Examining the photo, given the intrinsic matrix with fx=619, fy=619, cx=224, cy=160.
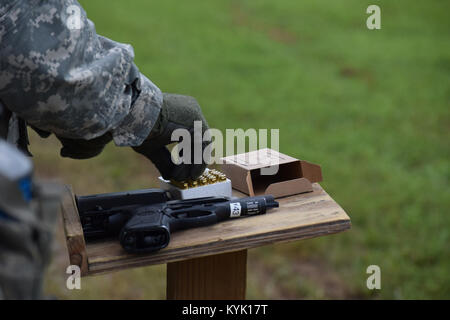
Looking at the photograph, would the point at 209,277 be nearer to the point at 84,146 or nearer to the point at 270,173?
the point at 270,173

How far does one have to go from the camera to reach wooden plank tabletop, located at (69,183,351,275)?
1.56 m

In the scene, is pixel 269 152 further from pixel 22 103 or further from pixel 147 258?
pixel 22 103

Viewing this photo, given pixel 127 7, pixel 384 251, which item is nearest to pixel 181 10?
pixel 127 7

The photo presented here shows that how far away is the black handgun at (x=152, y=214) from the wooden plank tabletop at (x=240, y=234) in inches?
0.9

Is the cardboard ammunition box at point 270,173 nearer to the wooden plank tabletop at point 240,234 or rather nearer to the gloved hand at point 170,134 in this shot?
the wooden plank tabletop at point 240,234

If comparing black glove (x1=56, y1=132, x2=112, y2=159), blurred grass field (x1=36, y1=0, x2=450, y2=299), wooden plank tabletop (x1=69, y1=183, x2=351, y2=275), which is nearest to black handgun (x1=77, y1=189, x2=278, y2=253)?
wooden plank tabletop (x1=69, y1=183, x2=351, y2=275)

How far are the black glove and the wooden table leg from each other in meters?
0.43

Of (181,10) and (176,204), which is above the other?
(181,10)

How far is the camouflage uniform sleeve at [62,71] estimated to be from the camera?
1458 millimetres

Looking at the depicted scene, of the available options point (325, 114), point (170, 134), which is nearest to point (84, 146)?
point (170, 134)

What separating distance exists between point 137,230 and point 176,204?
228 mm

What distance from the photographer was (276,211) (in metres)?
1.83

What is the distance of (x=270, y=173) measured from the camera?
2033 mm

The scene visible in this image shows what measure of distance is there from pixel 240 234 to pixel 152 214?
0.24 m
